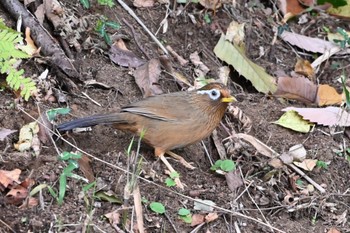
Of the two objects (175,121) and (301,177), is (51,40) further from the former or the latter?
(301,177)

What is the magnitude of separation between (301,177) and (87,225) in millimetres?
2044

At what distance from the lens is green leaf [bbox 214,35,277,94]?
21.4 feet

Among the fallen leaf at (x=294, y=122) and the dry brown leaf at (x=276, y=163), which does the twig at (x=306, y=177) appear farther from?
the fallen leaf at (x=294, y=122)

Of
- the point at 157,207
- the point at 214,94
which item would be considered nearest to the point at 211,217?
the point at 157,207

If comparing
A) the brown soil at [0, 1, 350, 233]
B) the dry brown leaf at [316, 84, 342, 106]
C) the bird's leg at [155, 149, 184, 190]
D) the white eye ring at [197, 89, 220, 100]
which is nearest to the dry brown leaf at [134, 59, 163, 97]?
the brown soil at [0, 1, 350, 233]

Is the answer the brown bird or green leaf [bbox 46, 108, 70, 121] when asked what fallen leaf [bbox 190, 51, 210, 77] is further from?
green leaf [bbox 46, 108, 70, 121]

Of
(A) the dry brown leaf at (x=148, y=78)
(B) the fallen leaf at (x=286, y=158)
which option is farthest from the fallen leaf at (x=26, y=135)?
(B) the fallen leaf at (x=286, y=158)

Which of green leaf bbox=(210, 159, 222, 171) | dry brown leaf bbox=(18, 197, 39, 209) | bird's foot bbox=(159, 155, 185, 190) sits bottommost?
green leaf bbox=(210, 159, 222, 171)

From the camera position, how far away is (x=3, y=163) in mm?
4652

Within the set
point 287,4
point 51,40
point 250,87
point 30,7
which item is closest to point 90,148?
point 51,40

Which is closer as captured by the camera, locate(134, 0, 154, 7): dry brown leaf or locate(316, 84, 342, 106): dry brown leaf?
locate(316, 84, 342, 106): dry brown leaf

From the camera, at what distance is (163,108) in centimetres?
548

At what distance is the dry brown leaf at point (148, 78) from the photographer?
6004 millimetres

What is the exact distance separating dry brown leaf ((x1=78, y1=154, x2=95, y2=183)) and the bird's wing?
613 millimetres
